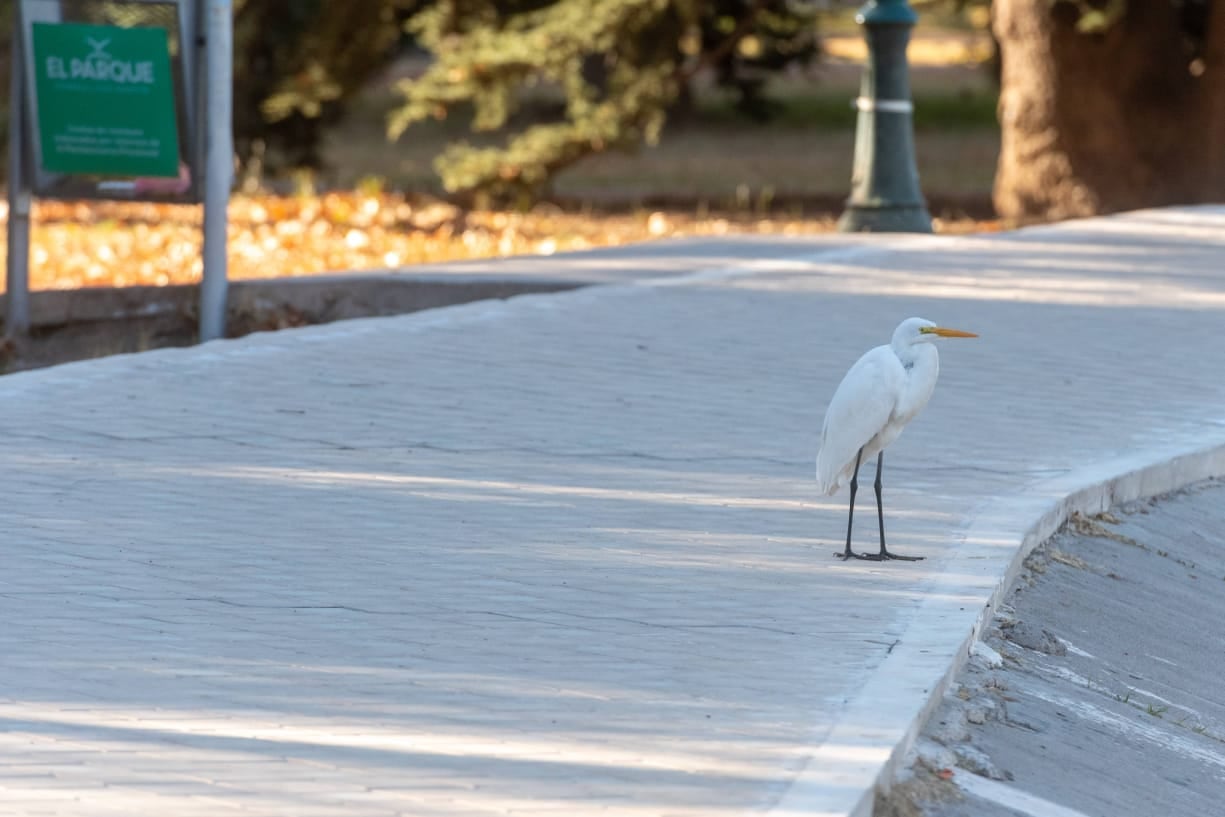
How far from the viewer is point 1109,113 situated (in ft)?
60.1

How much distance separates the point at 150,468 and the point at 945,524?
8.70 feet

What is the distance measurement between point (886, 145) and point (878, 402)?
29.9ft

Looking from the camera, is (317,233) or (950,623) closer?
(950,623)

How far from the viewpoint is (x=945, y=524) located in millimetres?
6492

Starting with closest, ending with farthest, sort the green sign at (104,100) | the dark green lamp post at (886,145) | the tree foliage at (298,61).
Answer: the green sign at (104,100) < the dark green lamp post at (886,145) < the tree foliage at (298,61)

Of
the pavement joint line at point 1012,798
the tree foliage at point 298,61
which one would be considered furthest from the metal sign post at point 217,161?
the tree foliage at point 298,61

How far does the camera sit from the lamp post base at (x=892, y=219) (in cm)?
1501

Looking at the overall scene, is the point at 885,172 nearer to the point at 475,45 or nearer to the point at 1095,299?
the point at 1095,299

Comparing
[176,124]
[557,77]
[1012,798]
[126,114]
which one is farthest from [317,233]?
[1012,798]

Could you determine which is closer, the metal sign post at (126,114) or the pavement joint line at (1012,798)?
the pavement joint line at (1012,798)

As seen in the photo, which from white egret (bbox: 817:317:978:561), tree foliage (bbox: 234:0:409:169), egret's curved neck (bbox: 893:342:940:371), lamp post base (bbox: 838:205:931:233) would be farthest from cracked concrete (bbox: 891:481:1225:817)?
tree foliage (bbox: 234:0:409:169)

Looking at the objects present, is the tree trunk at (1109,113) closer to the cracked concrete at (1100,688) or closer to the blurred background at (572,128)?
the blurred background at (572,128)

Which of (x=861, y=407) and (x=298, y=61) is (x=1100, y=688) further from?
(x=298, y=61)

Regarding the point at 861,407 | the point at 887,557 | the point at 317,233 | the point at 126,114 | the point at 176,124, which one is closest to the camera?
the point at 887,557
